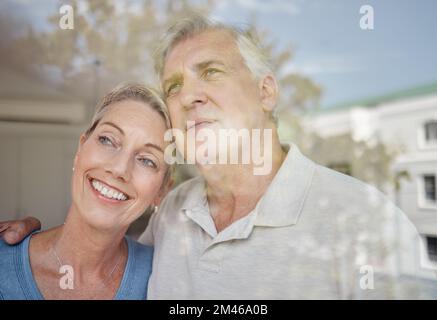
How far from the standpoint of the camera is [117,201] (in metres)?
1.93

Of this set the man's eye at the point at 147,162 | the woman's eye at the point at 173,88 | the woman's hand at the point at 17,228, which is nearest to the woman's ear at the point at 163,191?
the man's eye at the point at 147,162

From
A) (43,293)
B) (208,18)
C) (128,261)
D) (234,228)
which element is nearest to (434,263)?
(234,228)

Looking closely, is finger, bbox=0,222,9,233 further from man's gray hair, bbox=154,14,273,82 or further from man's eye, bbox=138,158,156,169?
man's gray hair, bbox=154,14,273,82

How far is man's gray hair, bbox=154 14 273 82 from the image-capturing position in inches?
80.0

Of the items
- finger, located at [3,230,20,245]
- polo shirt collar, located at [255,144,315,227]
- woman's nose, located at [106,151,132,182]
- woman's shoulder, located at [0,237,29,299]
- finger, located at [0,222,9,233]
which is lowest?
woman's shoulder, located at [0,237,29,299]

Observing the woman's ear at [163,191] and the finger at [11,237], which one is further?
the woman's ear at [163,191]

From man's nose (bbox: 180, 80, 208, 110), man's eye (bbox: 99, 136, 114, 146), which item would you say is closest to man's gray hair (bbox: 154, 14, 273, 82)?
man's nose (bbox: 180, 80, 208, 110)

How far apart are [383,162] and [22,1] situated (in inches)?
71.6

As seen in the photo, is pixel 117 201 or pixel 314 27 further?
pixel 314 27

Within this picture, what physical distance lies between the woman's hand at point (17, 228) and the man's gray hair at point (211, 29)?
2.81 ft

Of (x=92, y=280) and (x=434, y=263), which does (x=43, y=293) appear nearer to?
(x=92, y=280)

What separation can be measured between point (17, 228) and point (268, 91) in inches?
49.5

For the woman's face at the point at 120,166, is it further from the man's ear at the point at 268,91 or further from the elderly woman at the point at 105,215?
the man's ear at the point at 268,91

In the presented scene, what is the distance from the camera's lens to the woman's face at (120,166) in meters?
1.92
